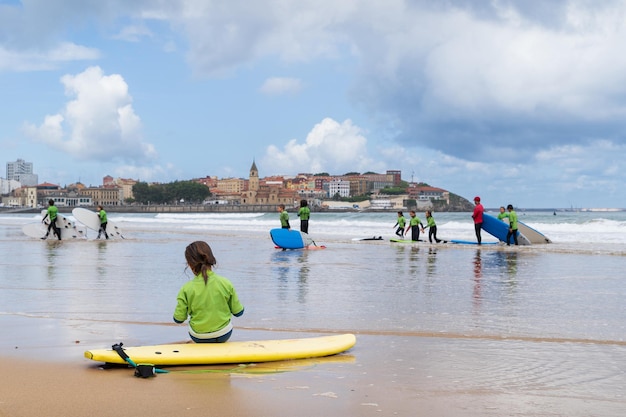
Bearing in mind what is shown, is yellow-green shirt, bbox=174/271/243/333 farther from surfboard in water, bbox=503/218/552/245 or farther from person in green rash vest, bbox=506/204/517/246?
surfboard in water, bbox=503/218/552/245

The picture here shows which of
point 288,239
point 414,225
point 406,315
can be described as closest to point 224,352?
point 406,315

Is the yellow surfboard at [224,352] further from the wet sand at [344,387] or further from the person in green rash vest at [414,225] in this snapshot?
the person in green rash vest at [414,225]

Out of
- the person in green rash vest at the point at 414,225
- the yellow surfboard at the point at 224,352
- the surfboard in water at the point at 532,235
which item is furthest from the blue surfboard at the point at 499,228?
the yellow surfboard at the point at 224,352

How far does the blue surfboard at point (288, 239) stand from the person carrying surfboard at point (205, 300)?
14826 mm

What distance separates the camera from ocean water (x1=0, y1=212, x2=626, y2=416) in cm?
533

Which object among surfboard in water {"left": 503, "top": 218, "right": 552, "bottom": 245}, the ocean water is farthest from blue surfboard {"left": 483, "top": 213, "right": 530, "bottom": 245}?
the ocean water

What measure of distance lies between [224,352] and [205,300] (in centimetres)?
46

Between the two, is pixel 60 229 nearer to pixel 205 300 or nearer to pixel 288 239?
pixel 288 239

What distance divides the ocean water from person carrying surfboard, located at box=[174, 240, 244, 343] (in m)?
1.03

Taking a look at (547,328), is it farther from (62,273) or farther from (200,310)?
(62,273)

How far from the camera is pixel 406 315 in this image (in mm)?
8523

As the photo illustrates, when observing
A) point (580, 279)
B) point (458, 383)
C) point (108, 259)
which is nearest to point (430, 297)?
point (580, 279)


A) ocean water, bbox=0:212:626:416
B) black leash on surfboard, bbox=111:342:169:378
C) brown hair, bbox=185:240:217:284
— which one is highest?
brown hair, bbox=185:240:217:284

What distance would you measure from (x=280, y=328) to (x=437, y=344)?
5.82ft
